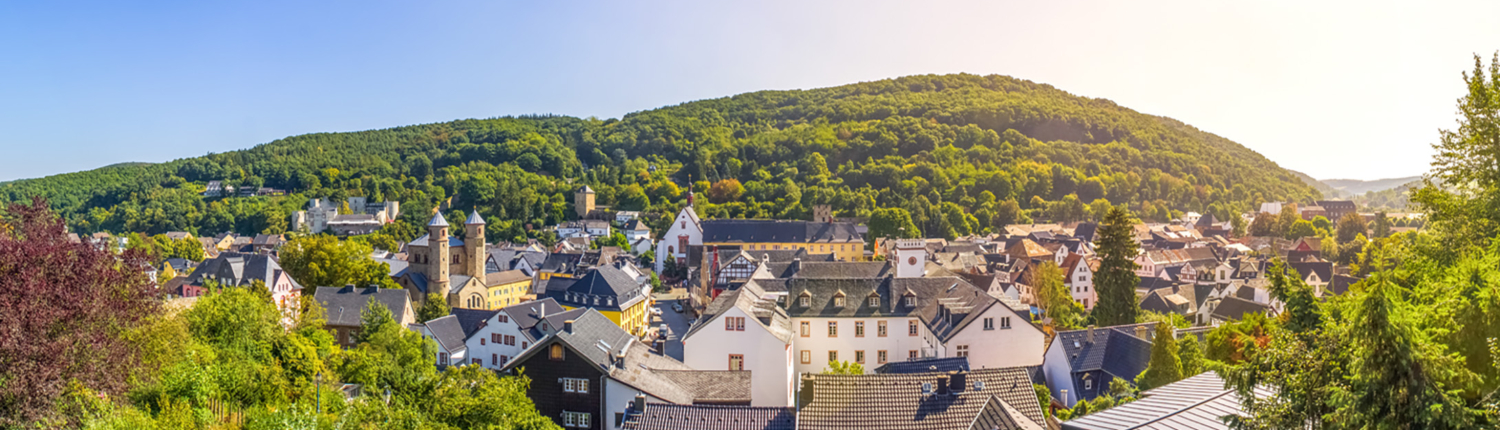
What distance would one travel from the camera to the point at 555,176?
15588cm

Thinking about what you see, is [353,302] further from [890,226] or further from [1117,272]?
[890,226]

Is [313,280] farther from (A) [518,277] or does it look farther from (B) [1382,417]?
(B) [1382,417]

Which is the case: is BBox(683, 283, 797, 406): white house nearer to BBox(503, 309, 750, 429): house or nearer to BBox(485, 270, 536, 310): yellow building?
BBox(503, 309, 750, 429): house

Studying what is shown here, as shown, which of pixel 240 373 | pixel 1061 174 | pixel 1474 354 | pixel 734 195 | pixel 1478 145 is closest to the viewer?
pixel 1474 354

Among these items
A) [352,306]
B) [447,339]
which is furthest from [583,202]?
[447,339]

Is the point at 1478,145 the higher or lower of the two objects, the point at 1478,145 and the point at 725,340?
the higher

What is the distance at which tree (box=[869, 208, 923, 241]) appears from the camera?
90.1 meters

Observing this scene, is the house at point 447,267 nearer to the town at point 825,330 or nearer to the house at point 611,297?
the town at point 825,330

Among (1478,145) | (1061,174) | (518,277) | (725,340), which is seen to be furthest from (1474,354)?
(1061,174)

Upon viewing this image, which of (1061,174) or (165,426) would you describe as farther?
(1061,174)

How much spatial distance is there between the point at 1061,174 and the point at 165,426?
141674 mm

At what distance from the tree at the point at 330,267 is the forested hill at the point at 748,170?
63.2 m

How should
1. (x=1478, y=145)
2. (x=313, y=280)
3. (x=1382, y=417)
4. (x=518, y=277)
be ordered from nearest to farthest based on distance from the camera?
1. (x=1382, y=417)
2. (x=1478, y=145)
3. (x=313, y=280)
4. (x=518, y=277)

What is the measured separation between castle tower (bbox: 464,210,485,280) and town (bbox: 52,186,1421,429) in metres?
0.17
